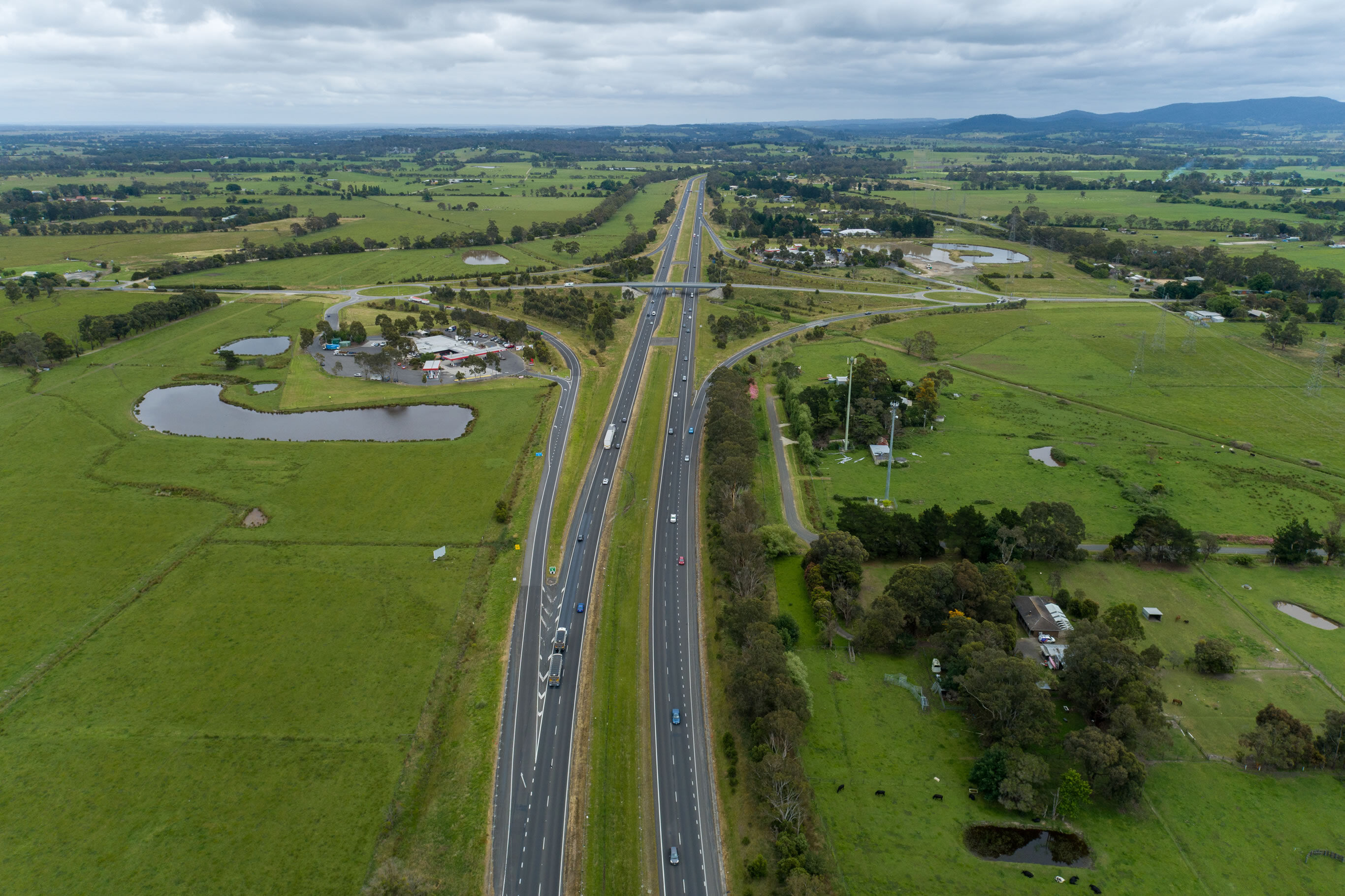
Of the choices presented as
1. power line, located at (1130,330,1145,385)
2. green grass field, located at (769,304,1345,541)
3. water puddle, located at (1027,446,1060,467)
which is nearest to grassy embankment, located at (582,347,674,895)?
green grass field, located at (769,304,1345,541)

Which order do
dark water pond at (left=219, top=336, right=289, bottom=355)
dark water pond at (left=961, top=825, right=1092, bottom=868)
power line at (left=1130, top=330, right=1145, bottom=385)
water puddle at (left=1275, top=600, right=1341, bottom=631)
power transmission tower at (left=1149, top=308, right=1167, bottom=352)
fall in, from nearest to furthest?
dark water pond at (left=961, top=825, right=1092, bottom=868)
water puddle at (left=1275, top=600, right=1341, bottom=631)
power line at (left=1130, top=330, right=1145, bottom=385)
power transmission tower at (left=1149, top=308, right=1167, bottom=352)
dark water pond at (left=219, top=336, right=289, bottom=355)

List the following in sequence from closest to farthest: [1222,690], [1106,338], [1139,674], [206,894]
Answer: [206,894], [1139,674], [1222,690], [1106,338]

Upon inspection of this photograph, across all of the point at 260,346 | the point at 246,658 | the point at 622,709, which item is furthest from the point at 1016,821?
the point at 260,346

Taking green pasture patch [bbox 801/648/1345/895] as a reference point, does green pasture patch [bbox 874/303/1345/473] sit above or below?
above

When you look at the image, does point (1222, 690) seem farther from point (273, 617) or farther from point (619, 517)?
point (273, 617)

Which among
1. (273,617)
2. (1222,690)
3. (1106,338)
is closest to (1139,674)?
(1222,690)

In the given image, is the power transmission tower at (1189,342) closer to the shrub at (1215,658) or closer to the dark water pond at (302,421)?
the shrub at (1215,658)

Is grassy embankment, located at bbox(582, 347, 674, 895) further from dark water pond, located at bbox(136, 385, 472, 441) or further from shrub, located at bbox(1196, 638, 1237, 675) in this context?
shrub, located at bbox(1196, 638, 1237, 675)
